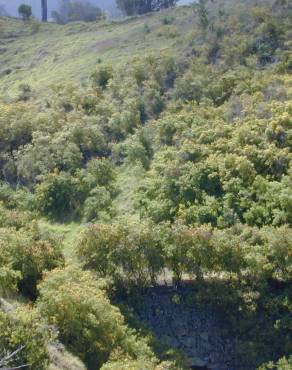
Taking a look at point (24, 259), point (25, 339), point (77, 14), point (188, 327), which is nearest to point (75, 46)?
point (77, 14)

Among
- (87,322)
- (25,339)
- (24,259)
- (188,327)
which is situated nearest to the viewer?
(25,339)

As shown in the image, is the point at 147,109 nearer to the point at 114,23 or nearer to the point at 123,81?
the point at 123,81

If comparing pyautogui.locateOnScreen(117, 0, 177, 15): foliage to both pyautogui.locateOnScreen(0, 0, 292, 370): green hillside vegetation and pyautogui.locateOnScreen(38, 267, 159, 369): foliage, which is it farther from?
pyautogui.locateOnScreen(38, 267, 159, 369): foliage

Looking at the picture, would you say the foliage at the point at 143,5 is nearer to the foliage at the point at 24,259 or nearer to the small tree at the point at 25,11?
the small tree at the point at 25,11

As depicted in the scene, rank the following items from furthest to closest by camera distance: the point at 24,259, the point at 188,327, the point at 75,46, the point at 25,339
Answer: the point at 75,46 < the point at 188,327 < the point at 24,259 < the point at 25,339

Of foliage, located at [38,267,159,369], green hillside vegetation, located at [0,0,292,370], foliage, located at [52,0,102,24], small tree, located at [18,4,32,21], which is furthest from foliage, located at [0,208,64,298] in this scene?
foliage, located at [52,0,102,24]

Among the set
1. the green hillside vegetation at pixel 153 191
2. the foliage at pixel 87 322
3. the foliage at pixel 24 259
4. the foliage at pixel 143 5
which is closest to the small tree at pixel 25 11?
the foliage at pixel 143 5

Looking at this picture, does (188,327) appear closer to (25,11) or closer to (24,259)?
(24,259)
